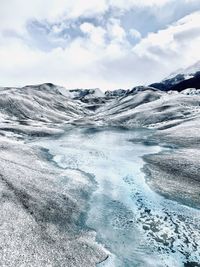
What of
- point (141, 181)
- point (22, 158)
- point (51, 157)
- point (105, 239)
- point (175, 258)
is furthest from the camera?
point (51, 157)

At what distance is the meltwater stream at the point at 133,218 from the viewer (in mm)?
18000

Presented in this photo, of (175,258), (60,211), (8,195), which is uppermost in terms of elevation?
(8,195)

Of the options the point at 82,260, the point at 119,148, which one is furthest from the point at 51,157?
the point at 82,260

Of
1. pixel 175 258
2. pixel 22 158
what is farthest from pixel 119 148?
pixel 175 258

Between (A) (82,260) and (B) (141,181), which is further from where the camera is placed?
(B) (141,181)

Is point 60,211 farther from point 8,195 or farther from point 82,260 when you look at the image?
point 82,260

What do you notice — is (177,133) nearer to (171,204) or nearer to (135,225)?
(171,204)

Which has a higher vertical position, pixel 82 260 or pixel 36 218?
pixel 36 218

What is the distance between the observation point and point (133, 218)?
74.6 ft

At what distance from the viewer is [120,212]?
23.6 metres

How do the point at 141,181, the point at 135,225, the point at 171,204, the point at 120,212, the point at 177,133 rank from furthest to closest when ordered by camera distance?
the point at 177,133 → the point at 141,181 → the point at 171,204 → the point at 120,212 → the point at 135,225

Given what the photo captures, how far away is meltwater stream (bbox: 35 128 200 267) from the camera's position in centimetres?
1800

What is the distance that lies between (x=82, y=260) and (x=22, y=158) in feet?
67.2

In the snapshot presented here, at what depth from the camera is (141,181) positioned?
31.5m
